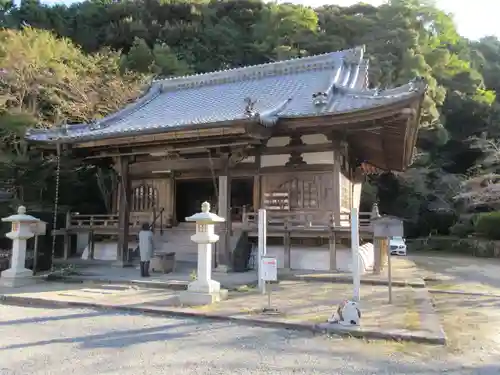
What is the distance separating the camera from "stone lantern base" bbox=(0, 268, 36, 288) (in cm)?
936

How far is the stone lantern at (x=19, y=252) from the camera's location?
9.45 meters

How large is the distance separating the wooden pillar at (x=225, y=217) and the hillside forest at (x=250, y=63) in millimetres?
9952

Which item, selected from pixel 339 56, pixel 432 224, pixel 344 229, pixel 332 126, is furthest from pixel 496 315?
pixel 432 224

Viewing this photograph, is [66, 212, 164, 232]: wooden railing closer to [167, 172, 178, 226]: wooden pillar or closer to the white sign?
[167, 172, 178, 226]: wooden pillar

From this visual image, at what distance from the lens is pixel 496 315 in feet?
23.9

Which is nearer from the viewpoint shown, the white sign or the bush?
the white sign

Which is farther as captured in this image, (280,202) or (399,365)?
(280,202)

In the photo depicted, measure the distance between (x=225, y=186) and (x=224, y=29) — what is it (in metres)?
32.8

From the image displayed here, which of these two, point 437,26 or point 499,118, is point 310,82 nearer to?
point 499,118

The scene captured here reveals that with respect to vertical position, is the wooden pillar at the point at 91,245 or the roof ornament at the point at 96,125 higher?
the roof ornament at the point at 96,125

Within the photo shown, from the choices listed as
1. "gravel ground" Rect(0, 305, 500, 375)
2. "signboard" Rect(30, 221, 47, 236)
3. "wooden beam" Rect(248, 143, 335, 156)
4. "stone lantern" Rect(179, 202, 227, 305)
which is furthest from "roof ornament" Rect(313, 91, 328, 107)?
"signboard" Rect(30, 221, 47, 236)

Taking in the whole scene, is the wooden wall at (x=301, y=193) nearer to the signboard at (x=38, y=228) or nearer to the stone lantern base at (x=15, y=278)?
the signboard at (x=38, y=228)

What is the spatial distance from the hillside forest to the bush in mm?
257

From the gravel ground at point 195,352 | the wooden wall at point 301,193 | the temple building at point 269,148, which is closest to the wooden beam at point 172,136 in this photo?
the temple building at point 269,148
